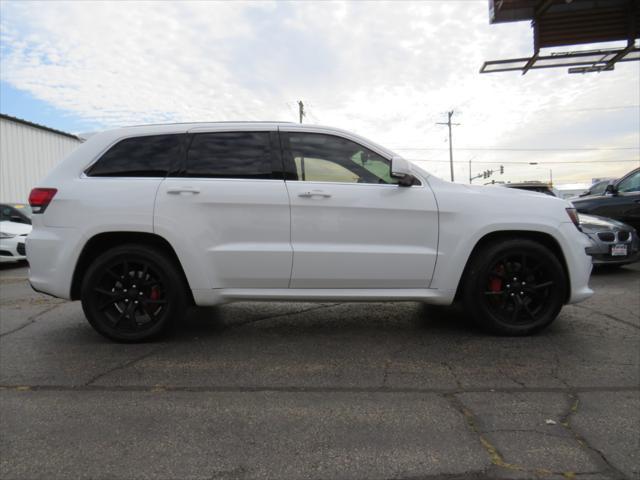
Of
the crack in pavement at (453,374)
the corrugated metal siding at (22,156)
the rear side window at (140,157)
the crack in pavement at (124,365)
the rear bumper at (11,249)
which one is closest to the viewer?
the crack in pavement at (453,374)

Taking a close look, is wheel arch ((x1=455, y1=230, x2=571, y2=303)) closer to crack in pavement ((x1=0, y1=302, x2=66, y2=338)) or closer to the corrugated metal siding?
crack in pavement ((x1=0, y1=302, x2=66, y2=338))

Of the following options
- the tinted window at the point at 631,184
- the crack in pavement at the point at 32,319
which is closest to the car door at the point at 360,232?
the crack in pavement at the point at 32,319

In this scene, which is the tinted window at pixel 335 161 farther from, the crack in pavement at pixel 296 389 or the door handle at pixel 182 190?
the crack in pavement at pixel 296 389

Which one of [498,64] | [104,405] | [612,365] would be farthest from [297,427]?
[498,64]

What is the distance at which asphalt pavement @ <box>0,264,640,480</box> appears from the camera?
7.49ft

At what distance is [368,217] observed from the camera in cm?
397

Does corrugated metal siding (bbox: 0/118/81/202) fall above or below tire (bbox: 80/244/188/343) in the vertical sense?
above

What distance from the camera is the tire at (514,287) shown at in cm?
404

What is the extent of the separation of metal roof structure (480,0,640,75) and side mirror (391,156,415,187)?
828 cm

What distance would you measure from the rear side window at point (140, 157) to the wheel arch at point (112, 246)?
54cm

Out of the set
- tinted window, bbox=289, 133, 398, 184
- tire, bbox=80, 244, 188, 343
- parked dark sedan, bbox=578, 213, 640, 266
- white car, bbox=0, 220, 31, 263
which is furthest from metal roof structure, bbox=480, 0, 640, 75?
white car, bbox=0, 220, 31, 263

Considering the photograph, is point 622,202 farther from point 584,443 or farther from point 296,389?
point 296,389

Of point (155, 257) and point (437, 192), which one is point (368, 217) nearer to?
point (437, 192)

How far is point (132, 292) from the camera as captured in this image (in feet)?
Result: 13.3
